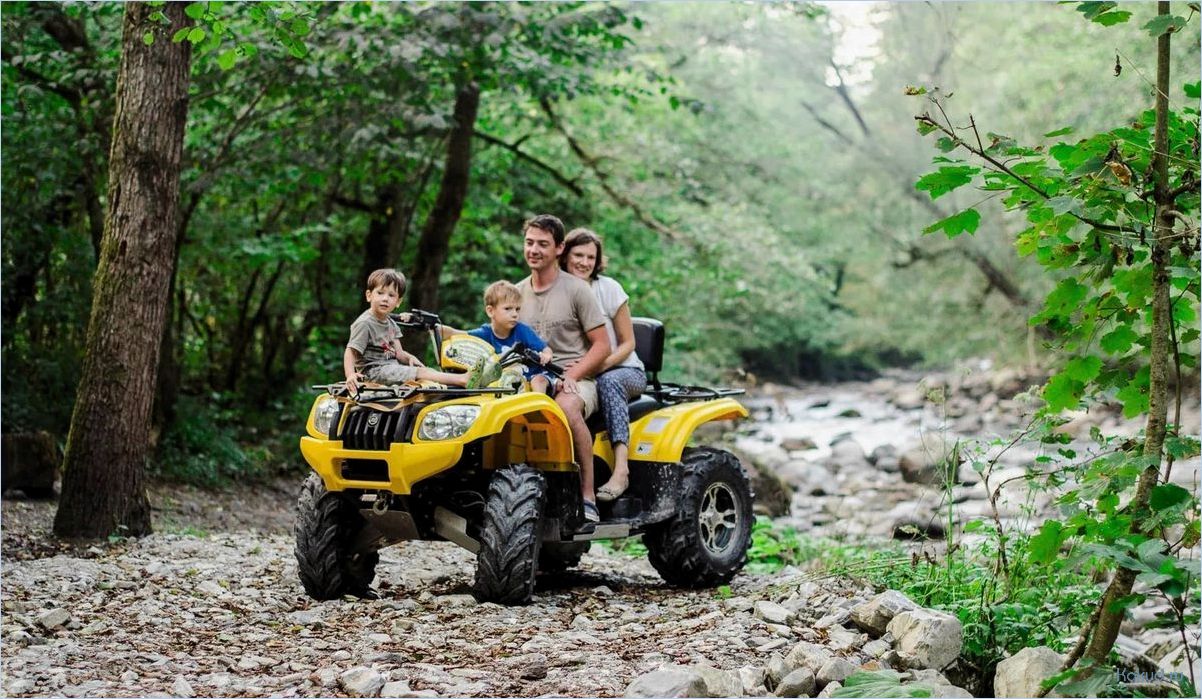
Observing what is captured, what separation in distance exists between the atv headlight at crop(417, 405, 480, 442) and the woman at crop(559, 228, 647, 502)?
110 centimetres

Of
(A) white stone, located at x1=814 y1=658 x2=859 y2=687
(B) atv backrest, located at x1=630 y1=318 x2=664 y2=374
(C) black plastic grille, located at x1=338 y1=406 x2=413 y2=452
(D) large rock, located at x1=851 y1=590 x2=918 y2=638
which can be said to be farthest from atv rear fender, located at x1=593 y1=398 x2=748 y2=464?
(A) white stone, located at x1=814 y1=658 x2=859 y2=687

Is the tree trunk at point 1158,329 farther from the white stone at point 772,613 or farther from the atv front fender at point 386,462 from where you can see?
the atv front fender at point 386,462

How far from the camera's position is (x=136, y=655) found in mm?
4938

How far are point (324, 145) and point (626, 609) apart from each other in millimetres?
7307

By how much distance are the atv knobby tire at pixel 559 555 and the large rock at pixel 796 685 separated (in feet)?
9.00

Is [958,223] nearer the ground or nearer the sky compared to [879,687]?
nearer the sky

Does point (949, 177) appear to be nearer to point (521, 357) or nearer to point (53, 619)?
point (521, 357)

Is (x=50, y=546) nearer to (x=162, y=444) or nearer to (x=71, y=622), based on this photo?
(x=71, y=622)

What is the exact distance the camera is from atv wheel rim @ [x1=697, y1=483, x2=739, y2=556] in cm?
716

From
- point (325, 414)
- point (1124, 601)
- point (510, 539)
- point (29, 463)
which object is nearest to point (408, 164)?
point (29, 463)

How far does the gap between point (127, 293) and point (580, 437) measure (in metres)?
3.69

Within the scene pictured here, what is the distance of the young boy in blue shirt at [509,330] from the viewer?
250 inches

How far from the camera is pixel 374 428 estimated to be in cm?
591

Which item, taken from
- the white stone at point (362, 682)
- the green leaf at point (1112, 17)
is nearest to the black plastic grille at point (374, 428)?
the white stone at point (362, 682)
